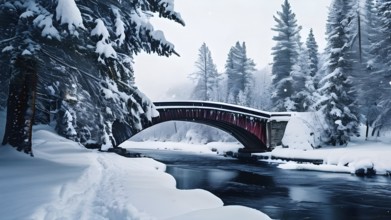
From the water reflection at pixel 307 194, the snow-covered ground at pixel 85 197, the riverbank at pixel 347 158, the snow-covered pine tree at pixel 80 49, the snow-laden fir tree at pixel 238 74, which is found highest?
the snow-laden fir tree at pixel 238 74

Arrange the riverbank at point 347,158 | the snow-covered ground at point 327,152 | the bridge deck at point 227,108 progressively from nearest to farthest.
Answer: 1. the riverbank at point 347,158
2. the snow-covered ground at point 327,152
3. the bridge deck at point 227,108

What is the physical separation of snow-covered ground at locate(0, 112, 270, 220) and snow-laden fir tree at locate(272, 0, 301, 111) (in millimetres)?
32406

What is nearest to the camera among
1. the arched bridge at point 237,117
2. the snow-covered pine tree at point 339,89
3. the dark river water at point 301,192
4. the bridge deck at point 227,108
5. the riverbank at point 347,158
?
the dark river water at point 301,192

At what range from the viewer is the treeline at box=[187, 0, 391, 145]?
2988cm

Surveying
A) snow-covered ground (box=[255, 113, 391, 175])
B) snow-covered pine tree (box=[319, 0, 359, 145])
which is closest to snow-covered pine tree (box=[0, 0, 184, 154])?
snow-covered ground (box=[255, 113, 391, 175])

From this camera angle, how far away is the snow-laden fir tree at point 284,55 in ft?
135

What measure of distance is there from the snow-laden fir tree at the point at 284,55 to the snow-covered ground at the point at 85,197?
1276 inches

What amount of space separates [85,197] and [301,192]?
1149 centimetres

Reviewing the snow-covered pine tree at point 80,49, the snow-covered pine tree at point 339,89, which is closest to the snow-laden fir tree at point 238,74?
the snow-covered pine tree at point 339,89

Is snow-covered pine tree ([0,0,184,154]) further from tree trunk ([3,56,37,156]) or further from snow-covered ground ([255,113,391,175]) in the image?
snow-covered ground ([255,113,391,175])

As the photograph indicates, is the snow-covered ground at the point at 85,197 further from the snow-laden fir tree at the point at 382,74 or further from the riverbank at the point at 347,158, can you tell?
the snow-laden fir tree at the point at 382,74

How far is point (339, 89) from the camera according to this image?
30.2 meters

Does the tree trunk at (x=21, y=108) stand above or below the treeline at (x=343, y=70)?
below

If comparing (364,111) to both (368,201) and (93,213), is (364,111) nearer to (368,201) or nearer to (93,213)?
(368,201)
